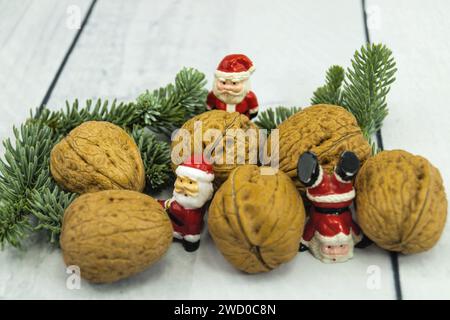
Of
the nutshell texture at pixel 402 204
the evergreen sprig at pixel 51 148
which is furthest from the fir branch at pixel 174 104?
the nutshell texture at pixel 402 204

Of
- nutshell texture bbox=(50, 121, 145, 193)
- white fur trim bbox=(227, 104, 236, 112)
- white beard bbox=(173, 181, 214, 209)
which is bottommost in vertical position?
white beard bbox=(173, 181, 214, 209)

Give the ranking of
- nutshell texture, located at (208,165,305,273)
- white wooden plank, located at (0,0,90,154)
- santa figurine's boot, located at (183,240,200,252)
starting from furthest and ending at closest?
1. white wooden plank, located at (0,0,90,154)
2. santa figurine's boot, located at (183,240,200,252)
3. nutshell texture, located at (208,165,305,273)

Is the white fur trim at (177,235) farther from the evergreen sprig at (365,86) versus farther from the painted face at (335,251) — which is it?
the evergreen sprig at (365,86)

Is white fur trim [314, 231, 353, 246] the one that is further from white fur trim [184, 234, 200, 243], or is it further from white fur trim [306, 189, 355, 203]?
white fur trim [184, 234, 200, 243]

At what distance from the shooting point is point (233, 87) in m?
1.00

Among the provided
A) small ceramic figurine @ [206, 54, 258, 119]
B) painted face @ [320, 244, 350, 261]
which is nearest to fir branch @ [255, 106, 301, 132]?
small ceramic figurine @ [206, 54, 258, 119]

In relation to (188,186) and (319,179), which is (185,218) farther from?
(319,179)

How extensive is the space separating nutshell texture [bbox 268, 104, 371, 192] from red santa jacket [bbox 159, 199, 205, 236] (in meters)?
0.13

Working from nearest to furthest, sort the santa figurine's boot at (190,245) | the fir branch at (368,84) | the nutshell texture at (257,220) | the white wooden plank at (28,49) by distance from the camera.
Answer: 1. the nutshell texture at (257,220)
2. the santa figurine's boot at (190,245)
3. the fir branch at (368,84)
4. the white wooden plank at (28,49)

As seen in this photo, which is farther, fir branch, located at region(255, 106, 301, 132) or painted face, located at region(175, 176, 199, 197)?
fir branch, located at region(255, 106, 301, 132)

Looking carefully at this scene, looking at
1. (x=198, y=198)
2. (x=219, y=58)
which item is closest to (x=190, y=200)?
(x=198, y=198)

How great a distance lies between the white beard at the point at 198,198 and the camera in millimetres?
889

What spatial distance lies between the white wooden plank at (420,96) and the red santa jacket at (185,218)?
266 mm

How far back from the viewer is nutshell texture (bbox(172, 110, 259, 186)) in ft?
3.00
